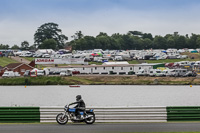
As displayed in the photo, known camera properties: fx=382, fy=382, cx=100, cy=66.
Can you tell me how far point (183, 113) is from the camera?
71.6ft

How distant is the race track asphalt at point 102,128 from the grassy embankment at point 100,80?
57694 mm

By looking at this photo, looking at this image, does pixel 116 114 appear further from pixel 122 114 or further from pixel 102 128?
pixel 102 128

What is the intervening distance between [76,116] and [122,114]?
2620mm

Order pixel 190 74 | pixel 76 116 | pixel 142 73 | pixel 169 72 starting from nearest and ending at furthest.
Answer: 1. pixel 76 116
2. pixel 190 74
3. pixel 169 72
4. pixel 142 73

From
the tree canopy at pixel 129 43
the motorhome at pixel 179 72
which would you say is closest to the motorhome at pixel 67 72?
the motorhome at pixel 179 72

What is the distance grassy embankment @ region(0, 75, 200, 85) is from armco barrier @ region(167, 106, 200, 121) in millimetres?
56137

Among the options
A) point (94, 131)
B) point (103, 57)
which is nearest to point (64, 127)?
point (94, 131)

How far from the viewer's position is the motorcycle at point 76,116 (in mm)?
20875

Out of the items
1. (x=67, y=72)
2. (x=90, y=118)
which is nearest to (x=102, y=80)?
(x=67, y=72)

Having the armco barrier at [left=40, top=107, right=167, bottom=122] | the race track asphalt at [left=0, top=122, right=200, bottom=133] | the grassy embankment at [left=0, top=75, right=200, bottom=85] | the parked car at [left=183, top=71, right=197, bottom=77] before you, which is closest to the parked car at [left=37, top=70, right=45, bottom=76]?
the grassy embankment at [left=0, top=75, right=200, bottom=85]

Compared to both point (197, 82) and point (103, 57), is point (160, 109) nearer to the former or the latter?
point (197, 82)

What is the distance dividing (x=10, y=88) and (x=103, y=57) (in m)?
47.8

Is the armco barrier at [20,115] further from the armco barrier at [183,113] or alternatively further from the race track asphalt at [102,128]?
the armco barrier at [183,113]

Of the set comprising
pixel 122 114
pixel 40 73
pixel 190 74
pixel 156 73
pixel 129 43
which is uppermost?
pixel 129 43
